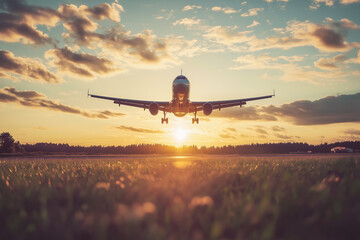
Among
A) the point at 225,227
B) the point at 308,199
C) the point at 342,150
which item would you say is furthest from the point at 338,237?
the point at 342,150

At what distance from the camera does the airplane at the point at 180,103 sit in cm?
3931

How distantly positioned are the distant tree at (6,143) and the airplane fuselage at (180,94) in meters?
85.1

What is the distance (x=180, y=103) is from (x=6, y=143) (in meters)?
89.5

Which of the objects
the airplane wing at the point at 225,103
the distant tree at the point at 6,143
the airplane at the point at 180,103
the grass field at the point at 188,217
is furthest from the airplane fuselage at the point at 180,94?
the distant tree at the point at 6,143

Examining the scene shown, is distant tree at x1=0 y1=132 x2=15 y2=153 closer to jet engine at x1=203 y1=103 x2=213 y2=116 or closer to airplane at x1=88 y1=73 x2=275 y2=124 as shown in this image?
airplane at x1=88 y1=73 x2=275 y2=124

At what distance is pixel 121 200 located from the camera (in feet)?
11.7

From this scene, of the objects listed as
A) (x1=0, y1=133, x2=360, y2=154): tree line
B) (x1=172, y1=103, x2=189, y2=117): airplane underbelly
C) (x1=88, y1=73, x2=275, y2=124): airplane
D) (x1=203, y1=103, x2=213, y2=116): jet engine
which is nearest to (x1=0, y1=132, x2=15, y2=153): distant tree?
(x1=0, y1=133, x2=360, y2=154): tree line

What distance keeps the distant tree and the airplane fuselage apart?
8507 centimetres

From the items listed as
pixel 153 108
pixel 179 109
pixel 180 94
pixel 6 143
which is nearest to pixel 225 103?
pixel 179 109

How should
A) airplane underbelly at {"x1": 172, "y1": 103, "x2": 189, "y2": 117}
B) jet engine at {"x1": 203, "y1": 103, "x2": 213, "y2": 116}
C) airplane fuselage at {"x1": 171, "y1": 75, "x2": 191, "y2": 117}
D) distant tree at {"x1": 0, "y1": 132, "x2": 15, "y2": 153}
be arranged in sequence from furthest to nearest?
distant tree at {"x1": 0, "y1": 132, "x2": 15, "y2": 153}
airplane underbelly at {"x1": 172, "y1": 103, "x2": 189, "y2": 117}
jet engine at {"x1": 203, "y1": 103, "x2": 213, "y2": 116}
airplane fuselage at {"x1": 171, "y1": 75, "x2": 191, "y2": 117}

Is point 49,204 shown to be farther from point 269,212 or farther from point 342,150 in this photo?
point 342,150

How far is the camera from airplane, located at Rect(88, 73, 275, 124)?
39.3 m

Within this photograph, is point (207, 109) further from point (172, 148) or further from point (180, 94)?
point (172, 148)

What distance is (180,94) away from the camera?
3894 centimetres
